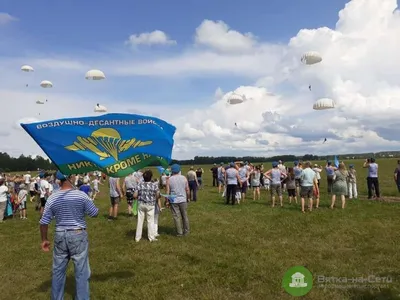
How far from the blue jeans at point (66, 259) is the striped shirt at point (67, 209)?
14 cm

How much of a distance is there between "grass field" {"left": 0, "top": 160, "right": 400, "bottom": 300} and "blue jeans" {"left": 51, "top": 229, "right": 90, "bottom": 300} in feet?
3.30

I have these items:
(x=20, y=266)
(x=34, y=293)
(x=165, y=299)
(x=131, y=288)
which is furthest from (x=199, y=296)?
(x=20, y=266)

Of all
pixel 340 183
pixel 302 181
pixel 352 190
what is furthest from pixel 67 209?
pixel 352 190

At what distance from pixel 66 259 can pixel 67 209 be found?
80 centimetres

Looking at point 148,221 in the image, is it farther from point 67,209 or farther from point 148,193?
point 67,209

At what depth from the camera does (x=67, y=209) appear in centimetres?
589

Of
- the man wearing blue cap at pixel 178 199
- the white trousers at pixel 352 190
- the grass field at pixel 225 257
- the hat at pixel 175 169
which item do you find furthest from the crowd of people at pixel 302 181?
the hat at pixel 175 169

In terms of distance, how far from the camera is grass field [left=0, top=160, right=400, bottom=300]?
6.91 meters

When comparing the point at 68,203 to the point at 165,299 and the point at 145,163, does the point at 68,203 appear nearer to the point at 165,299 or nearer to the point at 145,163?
the point at 145,163

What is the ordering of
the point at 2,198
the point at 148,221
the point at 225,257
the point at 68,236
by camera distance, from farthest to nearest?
the point at 2,198 < the point at 148,221 < the point at 225,257 < the point at 68,236

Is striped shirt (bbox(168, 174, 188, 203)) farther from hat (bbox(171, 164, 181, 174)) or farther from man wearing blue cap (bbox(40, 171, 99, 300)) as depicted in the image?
man wearing blue cap (bbox(40, 171, 99, 300))

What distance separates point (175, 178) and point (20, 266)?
4.78 m

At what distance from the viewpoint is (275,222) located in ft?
42.5

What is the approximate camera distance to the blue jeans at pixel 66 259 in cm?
582
